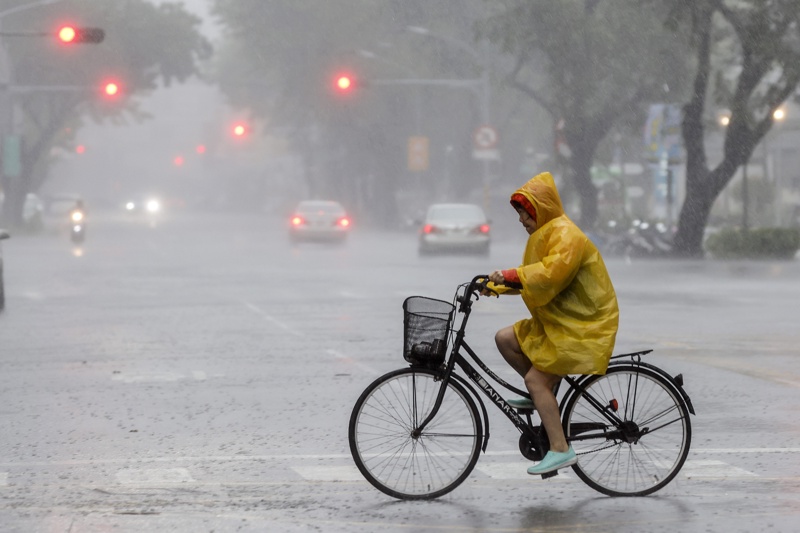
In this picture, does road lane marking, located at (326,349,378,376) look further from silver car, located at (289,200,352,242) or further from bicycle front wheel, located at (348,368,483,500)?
silver car, located at (289,200,352,242)

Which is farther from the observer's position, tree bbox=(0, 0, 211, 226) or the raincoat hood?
tree bbox=(0, 0, 211, 226)

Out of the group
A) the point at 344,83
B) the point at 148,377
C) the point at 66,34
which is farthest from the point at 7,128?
the point at 148,377

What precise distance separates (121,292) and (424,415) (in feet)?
57.7

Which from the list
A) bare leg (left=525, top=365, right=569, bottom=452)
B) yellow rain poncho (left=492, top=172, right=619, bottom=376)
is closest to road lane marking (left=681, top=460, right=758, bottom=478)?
bare leg (left=525, top=365, right=569, bottom=452)

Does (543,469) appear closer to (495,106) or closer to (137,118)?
(495,106)

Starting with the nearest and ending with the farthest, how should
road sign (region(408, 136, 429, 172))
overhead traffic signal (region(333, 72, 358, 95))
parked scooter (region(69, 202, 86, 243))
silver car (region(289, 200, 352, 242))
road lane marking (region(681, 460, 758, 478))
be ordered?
road lane marking (region(681, 460, 758, 478)), overhead traffic signal (region(333, 72, 358, 95)), silver car (region(289, 200, 352, 242)), parked scooter (region(69, 202, 86, 243)), road sign (region(408, 136, 429, 172))

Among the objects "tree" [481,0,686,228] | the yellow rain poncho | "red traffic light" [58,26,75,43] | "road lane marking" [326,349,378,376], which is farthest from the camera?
"tree" [481,0,686,228]

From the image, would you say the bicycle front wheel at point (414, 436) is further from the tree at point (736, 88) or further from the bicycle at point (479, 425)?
the tree at point (736, 88)

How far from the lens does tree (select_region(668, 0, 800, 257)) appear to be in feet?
116

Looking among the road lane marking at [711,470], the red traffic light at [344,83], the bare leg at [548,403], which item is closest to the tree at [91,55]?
the red traffic light at [344,83]

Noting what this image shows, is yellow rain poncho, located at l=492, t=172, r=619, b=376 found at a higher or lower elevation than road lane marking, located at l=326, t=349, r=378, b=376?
higher

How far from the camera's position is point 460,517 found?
7215mm

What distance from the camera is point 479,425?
7531 millimetres

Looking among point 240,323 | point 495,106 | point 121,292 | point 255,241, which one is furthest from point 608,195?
point 240,323
